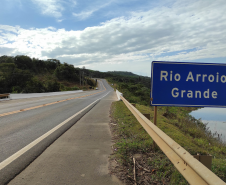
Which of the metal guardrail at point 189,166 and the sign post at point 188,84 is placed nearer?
the metal guardrail at point 189,166

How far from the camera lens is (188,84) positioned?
418cm

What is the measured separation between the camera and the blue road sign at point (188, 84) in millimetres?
4074

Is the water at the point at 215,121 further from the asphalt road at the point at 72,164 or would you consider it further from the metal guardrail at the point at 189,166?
the metal guardrail at the point at 189,166

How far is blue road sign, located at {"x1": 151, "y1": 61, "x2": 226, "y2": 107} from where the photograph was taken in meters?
4.07

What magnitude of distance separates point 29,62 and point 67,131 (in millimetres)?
80234

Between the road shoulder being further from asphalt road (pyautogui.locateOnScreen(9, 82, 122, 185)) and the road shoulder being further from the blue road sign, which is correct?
the blue road sign

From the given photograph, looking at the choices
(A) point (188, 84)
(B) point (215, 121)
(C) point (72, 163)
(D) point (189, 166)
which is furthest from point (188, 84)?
(B) point (215, 121)

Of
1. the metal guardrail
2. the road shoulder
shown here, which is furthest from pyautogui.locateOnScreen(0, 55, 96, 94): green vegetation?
the metal guardrail

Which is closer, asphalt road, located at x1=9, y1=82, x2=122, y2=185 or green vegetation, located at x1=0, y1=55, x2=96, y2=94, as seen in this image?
asphalt road, located at x1=9, y1=82, x2=122, y2=185

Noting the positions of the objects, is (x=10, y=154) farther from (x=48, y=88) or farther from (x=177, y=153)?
(x=48, y=88)

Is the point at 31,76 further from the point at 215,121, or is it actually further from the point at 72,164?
the point at 72,164

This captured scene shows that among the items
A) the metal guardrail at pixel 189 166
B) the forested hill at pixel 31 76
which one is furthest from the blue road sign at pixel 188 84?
the forested hill at pixel 31 76

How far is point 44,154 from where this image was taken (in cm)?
404

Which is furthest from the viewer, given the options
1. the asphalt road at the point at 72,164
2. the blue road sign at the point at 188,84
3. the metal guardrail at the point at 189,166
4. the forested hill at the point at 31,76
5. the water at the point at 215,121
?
the forested hill at the point at 31,76
